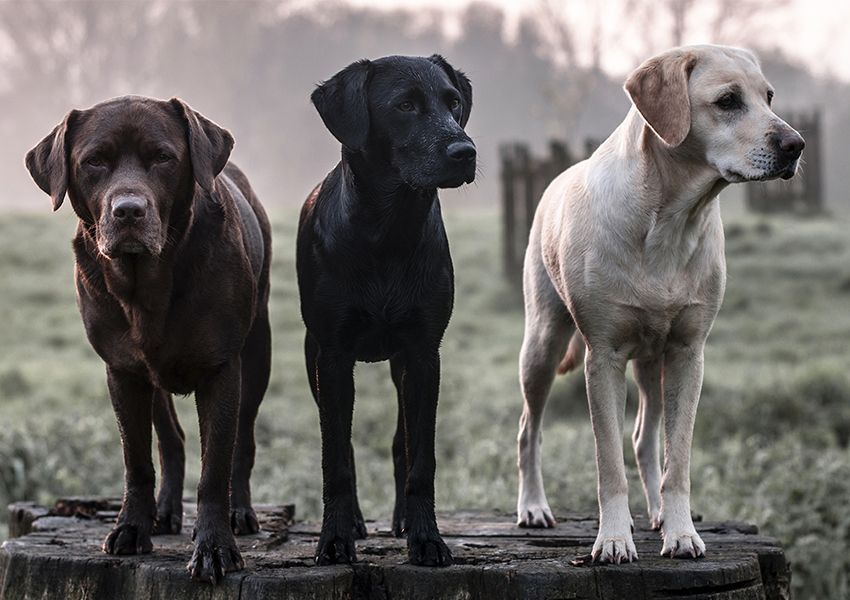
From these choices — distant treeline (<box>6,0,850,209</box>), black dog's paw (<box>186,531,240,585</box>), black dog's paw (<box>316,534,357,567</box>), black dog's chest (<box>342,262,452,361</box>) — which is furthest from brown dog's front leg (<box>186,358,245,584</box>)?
distant treeline (<box>6,0,850,209</box>)

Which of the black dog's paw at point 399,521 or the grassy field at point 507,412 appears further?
the grassy field at point 507,412

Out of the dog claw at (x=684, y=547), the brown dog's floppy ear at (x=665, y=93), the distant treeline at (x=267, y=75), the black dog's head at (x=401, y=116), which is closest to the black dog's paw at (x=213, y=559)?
the black dog's head at (x=401, y=116)

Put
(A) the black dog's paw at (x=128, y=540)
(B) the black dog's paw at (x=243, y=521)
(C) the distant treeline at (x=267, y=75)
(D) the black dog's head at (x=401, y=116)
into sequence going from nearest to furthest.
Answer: (D) the black dog's head at (x=401, y=116)
(A) the black dog's paw at (x=128, y=540)
(B) the black dog's paw at (x=243, y=521)
(C) the distant treeline at (x=267, y=75)

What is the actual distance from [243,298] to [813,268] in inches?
598

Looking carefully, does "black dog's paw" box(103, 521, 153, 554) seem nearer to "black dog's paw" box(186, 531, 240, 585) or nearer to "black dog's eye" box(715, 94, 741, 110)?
"black dog's paw" box(186, 531, 240, 585)

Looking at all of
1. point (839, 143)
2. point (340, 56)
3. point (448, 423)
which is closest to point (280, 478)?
point (448, 423)

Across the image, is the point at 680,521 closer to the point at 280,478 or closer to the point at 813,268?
the point at 280,478

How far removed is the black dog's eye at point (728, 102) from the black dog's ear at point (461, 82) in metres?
0.96

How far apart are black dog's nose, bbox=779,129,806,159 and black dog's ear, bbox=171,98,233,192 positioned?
6.56 ft

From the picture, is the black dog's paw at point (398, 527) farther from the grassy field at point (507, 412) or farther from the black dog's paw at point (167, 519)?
Answer: the grassy field at point (507, 412)

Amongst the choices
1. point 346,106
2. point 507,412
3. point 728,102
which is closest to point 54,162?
point 346,106

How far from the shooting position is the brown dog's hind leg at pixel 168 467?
12.8 ft

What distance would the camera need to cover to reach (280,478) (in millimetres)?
7184

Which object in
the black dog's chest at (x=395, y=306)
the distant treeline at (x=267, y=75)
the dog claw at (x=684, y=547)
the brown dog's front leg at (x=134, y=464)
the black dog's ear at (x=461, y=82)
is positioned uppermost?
the distant treeline at (x=267, y=75)
